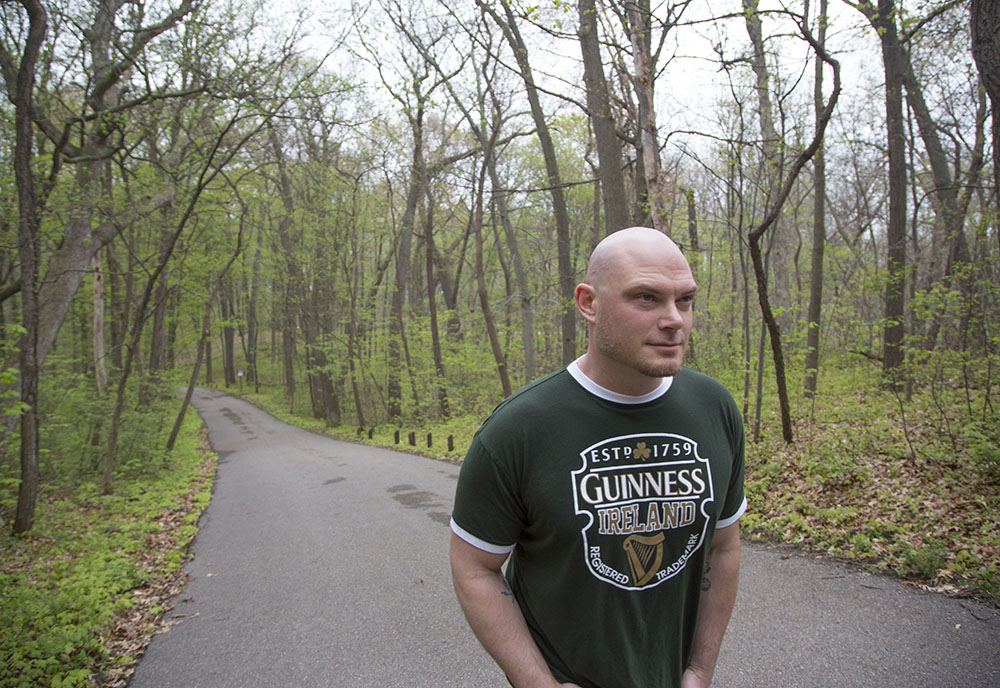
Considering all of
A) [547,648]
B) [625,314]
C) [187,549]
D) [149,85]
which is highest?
[149,85]

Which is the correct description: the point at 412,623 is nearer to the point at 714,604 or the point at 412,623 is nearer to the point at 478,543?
the point at 714,604

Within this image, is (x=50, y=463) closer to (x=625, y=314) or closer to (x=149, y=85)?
(x=149, y=85)

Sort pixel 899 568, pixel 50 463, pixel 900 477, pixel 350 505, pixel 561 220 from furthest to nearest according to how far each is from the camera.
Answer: pixel 561 220 < pixel 50 463 < pixel 350 505 < pixel 900 477 < pixel 899 568

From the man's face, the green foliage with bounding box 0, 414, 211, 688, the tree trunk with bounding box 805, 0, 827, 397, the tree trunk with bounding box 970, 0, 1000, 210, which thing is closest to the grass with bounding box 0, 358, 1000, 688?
the green foliage with bounding box 0, 414, 211, 688

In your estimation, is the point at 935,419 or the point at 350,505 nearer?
the point at 935,419

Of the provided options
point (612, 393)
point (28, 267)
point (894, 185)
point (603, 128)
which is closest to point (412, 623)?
point (612, 393)

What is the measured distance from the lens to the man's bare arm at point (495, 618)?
1.50 m

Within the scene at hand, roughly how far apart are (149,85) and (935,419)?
12.6 metres

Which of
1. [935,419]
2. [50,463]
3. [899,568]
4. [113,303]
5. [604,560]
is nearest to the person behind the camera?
[604,560]

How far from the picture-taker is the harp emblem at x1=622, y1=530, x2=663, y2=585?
1.56 m

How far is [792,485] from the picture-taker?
6961 millimetres

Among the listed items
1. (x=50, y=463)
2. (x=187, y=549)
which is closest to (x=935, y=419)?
(x=187, y=549)

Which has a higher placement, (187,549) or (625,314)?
(625,314)

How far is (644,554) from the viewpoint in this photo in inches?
61.9
